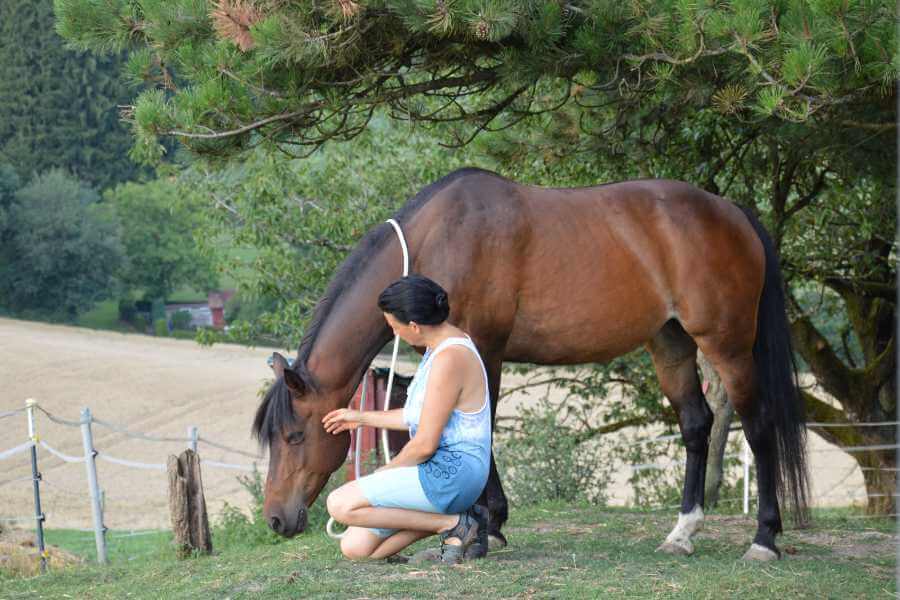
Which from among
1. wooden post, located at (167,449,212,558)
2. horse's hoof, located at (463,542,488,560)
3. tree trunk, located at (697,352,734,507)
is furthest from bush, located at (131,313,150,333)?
horse's hoof, located at (463,542,488,560)

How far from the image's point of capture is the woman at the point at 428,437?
3.85 meters

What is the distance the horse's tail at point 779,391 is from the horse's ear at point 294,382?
2.55 metres

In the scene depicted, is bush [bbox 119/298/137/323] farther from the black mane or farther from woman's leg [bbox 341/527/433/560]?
woman's leg [bbox 341/527/433/560]

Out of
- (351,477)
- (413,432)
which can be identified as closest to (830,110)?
(413,432)

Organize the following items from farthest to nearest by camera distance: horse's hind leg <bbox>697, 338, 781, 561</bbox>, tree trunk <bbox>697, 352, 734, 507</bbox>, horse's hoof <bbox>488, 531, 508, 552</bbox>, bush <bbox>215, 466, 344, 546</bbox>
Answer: tree trunk <bbox>697, 352, 734, 507</bbox> → bush <bbox>215, 466, 344, 546</bbox> → horse's hind leg <bbox>697, 338, 781, 561</bbox> → horse's hoof <bbox>488, 531, 508, 552</bbox>

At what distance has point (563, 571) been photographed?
4195mm

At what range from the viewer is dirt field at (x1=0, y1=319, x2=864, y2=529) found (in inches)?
729

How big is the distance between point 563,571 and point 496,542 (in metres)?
0.84

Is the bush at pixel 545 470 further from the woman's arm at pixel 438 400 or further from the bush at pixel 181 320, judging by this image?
the bush at pixel 181 320

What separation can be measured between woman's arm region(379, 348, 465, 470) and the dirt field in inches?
451

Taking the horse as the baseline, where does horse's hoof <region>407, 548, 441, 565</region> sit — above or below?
below

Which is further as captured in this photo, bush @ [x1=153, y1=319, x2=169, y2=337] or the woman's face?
bush @ [x1=153, y1=319, x2=169, y2=337]

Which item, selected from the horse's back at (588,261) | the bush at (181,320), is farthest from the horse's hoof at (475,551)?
the bush at (181,320)

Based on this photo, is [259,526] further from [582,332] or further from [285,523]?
[582,332]
